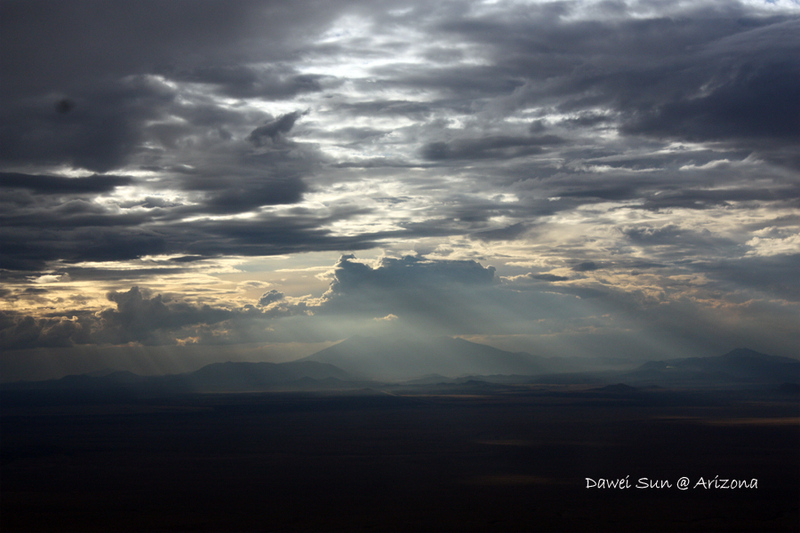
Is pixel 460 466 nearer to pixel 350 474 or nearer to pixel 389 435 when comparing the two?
pixel 350 474

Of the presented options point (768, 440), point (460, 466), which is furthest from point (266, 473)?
point (768, 440)

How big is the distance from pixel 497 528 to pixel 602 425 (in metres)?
105

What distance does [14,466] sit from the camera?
104 meters

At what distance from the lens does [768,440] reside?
384ft

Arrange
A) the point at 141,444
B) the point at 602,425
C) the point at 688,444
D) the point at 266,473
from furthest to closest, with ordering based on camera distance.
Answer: the point at 602,425 < the point at 141,444 < the point at 688,444 < the point at 266,473

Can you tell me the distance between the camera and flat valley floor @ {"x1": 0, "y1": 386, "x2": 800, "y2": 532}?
62.3 meters

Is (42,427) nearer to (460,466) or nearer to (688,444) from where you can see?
(460,466)

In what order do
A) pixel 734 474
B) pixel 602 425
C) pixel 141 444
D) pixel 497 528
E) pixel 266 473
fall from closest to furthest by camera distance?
pixel 497 528
pixel 734 474
pixel 266 473
pixel 141 444
pixel 602 425

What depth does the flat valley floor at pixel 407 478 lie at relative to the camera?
204 feet

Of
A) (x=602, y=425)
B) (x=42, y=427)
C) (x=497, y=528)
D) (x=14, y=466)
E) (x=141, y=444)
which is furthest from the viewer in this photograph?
(x=42, y=427)

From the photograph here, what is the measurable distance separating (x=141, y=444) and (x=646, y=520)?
10589cm

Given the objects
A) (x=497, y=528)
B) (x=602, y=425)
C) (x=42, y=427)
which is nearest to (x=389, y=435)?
(x=602, y=425)

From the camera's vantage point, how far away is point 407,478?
83.3 m

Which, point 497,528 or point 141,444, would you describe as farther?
point 141,444
